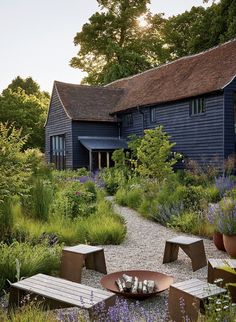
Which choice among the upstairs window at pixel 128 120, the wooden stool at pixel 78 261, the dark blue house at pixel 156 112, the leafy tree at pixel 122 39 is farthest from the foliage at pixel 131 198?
the leafy tree at pixel 122 39

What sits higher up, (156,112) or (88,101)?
(88,101)

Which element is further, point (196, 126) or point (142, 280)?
point (196, 126)

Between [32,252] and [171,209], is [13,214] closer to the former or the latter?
[32,252]

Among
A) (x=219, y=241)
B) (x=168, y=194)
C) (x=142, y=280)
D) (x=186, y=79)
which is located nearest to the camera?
(x=142, y=280)

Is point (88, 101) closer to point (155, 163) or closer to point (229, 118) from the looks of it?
point (229, 118)

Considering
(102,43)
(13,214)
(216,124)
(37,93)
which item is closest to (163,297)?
(13,214)

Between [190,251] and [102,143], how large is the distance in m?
19.7

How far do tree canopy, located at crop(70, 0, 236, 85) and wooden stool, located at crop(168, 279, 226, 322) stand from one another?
34.6 meters

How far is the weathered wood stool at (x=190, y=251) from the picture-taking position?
6348 mm

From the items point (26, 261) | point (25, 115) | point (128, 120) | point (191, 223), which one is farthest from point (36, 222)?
point (25, 115)

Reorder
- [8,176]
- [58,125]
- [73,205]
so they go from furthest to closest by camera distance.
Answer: [58,125]
[73,205]
[8,176]

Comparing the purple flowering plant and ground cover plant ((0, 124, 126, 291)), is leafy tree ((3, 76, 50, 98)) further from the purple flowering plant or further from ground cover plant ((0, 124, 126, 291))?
the purple flowering plant

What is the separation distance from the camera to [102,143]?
84.5 feet

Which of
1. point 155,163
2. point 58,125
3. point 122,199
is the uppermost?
point 58,125
